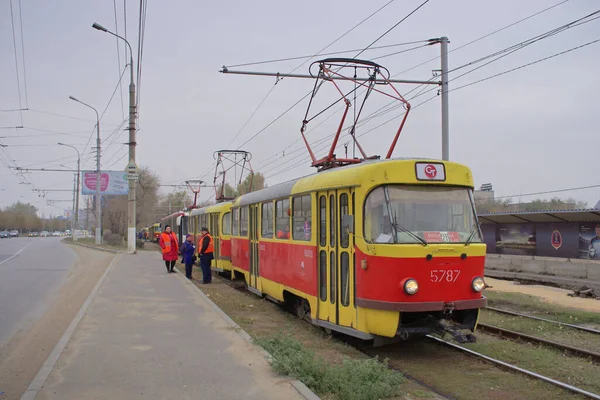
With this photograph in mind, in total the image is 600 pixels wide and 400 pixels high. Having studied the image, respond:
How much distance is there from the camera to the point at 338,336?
30.1 ft

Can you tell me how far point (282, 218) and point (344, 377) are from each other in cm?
541

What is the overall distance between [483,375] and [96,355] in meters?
5.05

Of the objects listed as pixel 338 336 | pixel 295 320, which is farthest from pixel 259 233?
pixel 338 336

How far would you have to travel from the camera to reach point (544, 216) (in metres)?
20.6

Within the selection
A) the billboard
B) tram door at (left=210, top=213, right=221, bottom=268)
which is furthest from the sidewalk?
the billboard

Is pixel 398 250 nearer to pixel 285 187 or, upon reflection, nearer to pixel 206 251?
pixel 285 187

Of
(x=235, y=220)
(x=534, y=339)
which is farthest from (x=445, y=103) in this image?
(x=534, y=339)

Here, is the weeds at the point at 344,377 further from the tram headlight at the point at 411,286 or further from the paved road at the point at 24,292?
the paved road at the point at 24,292

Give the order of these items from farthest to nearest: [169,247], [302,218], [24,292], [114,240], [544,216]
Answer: [114,240] < [544,216] < [169,247] < [24,292] < [302,218]

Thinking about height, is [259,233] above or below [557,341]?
above

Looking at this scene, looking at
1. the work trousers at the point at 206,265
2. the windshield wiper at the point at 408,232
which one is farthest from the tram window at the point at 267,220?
the windshield wiper at the point at 408,232

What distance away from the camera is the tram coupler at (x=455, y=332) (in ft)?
23.9

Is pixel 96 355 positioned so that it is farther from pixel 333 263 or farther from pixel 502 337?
pixel 502 337

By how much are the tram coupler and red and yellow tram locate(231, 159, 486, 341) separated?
0.04 ft
